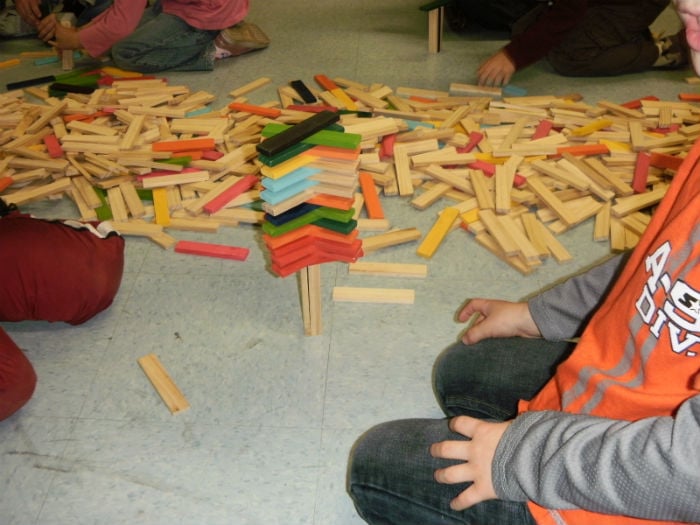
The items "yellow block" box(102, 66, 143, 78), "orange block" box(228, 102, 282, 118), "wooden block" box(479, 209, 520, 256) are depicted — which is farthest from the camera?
"yellow block" box(102, 66, 143, 78)

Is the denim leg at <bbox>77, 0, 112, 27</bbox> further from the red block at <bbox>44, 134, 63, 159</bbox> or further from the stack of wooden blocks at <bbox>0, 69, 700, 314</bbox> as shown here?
the red block at <bbox>44, 134, 63, 159</bbox>

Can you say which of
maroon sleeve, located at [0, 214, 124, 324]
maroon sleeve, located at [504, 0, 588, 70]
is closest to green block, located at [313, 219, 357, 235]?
maroon sleeve, located at [0, 214, 124, 324]

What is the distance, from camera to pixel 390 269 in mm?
1942

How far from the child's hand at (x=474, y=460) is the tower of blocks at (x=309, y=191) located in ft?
2.02

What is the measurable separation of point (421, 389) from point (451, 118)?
133cm

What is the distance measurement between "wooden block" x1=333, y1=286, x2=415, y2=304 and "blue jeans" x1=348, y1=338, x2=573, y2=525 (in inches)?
18.5

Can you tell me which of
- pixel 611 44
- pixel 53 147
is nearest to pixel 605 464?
pixel 53 147

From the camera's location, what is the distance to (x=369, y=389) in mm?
1610

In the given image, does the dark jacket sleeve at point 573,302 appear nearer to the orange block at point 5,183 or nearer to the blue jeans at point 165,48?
the orange block at point 5,183

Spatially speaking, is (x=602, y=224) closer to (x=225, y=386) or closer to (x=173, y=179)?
(x=225, y=386)

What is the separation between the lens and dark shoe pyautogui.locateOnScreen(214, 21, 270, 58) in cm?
326

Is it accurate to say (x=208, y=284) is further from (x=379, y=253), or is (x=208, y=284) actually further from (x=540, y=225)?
(x=540, y=225)

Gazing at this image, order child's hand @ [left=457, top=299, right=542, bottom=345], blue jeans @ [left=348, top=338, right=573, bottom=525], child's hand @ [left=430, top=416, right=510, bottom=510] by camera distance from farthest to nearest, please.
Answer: child's hand @ [left=457, top=299, right=542, bottom=345]
blue jeans @ [left=348, top=338, right=573, bottom=525]
child's hand @ [left=430, top=416, right=510, bottom=510]

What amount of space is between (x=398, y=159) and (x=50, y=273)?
116cm
